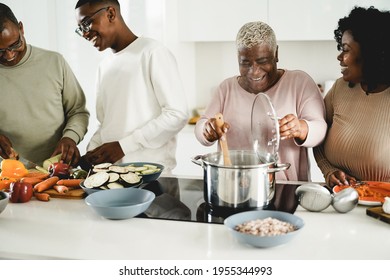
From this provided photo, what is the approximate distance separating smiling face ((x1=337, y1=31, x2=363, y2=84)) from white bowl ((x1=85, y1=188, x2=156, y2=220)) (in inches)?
29.4

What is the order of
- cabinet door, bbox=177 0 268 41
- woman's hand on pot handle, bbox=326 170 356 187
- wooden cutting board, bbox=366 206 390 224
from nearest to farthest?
wooden cutting board, bbox=366 206 390 224, woman's hand on pot handle, bbox=326 170 356 187, cabinet door, bbox=177 0 268 41

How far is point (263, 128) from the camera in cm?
149

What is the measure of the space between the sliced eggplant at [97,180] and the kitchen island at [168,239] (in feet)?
0.31

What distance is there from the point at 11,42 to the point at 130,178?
773 mm

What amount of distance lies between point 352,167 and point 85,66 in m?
1.97

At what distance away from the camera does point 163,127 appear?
6.22 feet

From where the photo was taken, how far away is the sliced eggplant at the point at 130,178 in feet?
4.84

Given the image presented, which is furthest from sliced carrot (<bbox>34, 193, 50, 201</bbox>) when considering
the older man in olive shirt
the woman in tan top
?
the woman in tan top

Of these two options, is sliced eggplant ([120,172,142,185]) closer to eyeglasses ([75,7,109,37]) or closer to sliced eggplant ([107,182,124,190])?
sliced eggplant ([107,182,124,190])

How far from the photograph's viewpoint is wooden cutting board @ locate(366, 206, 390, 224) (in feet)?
4.07

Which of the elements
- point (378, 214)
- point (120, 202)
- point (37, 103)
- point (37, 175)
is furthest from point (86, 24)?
point (378, 214)

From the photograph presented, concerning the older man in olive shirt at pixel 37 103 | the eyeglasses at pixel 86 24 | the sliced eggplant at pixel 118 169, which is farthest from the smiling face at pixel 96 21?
the sliced eggplant at pixel 118 169

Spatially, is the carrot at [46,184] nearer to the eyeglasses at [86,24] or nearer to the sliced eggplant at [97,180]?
the sliced eggplant at [97,180]
